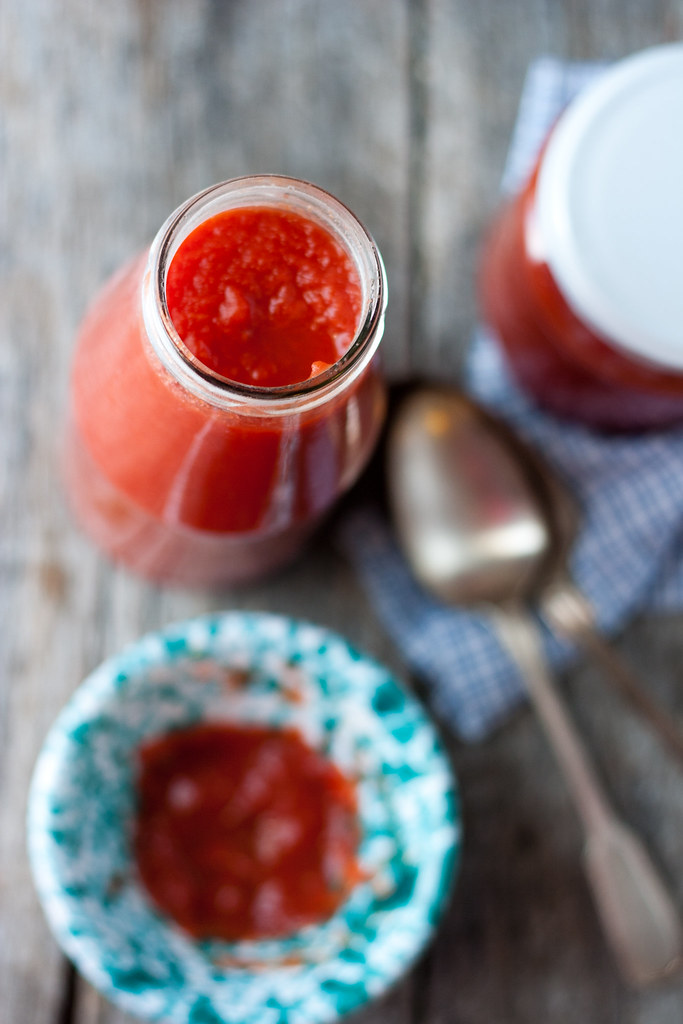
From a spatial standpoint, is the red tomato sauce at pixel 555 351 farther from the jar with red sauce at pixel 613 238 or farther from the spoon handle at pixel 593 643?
the spoon handle at pixel 593 643

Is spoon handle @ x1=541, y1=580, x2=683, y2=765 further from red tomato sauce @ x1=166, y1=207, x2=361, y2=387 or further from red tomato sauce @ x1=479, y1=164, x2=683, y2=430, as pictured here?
red tomato sauce @ x1=166, y1=207, x2=361, y2=387

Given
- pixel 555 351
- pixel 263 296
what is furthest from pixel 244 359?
pixel 555 351

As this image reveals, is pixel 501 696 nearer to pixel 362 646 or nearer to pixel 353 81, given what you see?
pixel 362 646

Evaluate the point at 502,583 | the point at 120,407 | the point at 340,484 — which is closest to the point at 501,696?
the point at 502,583

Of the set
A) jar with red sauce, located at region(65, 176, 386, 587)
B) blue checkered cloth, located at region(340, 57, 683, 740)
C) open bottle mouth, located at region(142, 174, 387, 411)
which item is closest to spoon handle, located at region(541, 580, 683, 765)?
blue checkered cloth, located at region(340, 57, 683, 740)

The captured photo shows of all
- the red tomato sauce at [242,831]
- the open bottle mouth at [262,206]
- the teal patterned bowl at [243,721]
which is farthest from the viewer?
the red tomato sauce at [242,831]

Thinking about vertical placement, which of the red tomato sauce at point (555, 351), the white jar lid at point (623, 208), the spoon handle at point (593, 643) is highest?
the white jar lid at point (623, 208)

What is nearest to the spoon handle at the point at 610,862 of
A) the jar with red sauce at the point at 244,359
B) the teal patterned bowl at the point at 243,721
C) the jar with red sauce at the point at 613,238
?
the teal patterned bowl at the point at 243,721

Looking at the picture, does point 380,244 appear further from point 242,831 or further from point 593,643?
point 242,831
